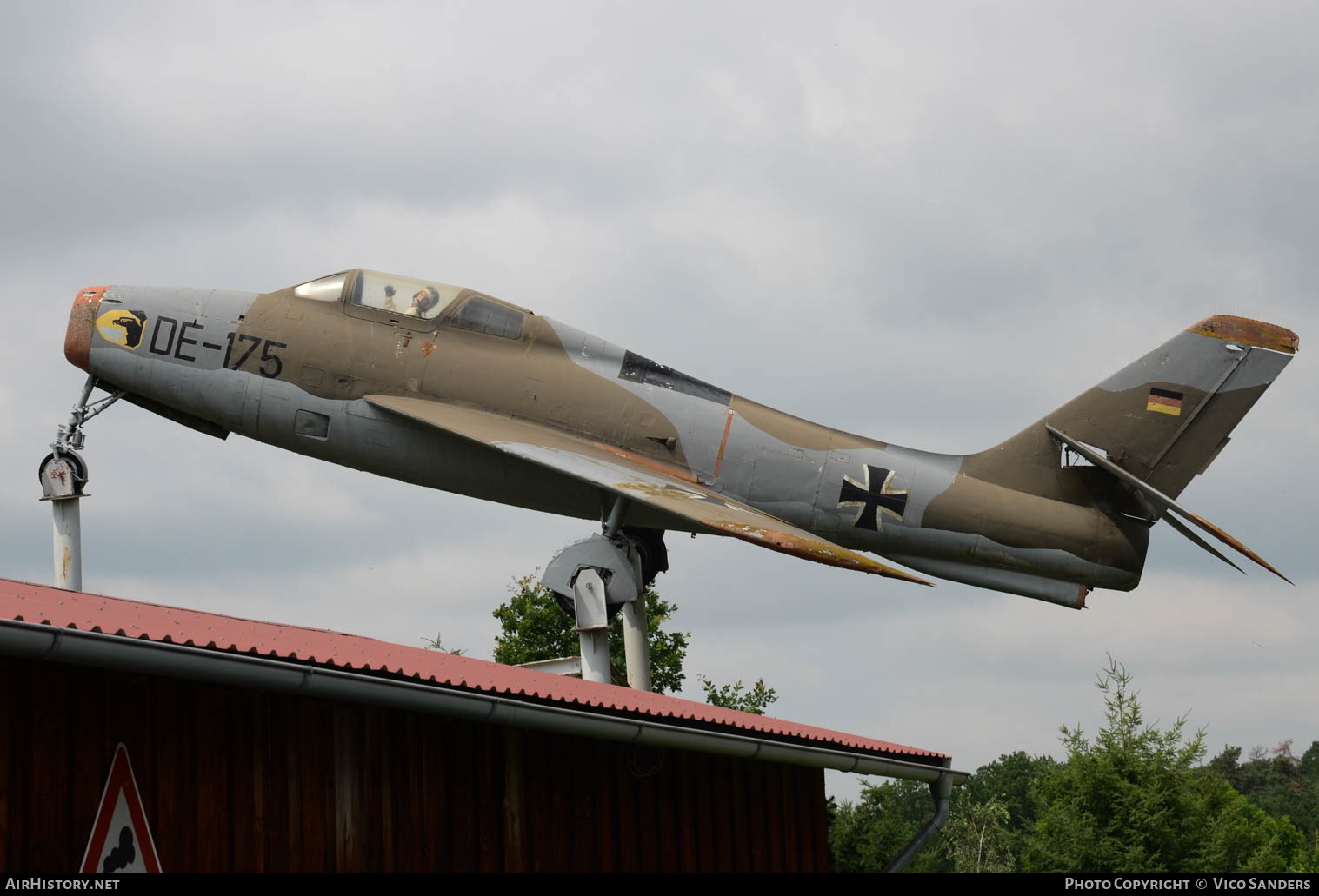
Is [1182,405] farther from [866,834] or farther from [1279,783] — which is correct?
[1279,783]

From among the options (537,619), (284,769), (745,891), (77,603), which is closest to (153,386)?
(77,603)

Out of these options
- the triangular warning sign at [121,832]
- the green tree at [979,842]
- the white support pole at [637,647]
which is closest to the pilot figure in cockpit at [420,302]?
the white support pole at [637,647]

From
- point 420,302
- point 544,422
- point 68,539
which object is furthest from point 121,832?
point 420,302

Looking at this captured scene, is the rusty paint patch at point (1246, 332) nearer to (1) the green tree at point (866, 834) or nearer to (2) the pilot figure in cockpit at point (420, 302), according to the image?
(2) the pilot figure in cockpit at point (420, 302)

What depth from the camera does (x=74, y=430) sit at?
53.1 feet

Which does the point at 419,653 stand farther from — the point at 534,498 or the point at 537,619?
the point at 537,619

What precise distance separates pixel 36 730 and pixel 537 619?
36.0 meters

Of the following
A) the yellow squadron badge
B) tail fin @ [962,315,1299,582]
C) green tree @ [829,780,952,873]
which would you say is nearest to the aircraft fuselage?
the yellow squadron badge

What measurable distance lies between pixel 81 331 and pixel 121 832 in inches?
386

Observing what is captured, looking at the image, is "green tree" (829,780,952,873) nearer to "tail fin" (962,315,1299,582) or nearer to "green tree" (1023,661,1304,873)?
"green tree" (1023,661,1304,873)

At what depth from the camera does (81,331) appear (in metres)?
16.7

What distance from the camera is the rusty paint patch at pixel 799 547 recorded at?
47.7 feet

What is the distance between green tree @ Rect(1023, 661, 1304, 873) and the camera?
96.0 feet

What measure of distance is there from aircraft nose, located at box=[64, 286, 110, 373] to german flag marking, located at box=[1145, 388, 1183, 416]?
14983 millimetres
